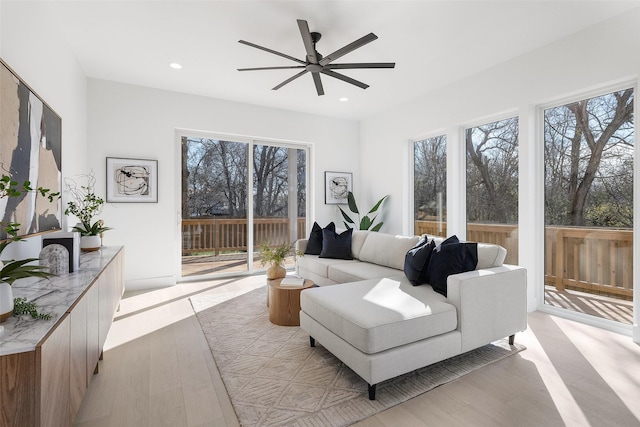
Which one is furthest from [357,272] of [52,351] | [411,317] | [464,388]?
[52,351]

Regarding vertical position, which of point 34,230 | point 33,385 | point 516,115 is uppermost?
point 516,115

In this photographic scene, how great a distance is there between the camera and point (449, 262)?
241cm

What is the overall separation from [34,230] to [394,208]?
4333mm

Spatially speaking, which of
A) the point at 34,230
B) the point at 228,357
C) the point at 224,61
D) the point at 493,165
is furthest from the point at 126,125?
the point at 493,165

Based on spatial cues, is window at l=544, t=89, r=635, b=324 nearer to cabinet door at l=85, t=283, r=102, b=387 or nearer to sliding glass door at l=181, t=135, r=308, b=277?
sliding glass door at l=181, t=135, r=308, b=277

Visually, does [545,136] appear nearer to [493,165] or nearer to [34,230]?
[493,165]

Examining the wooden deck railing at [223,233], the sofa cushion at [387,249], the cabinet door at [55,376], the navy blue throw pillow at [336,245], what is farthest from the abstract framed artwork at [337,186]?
the cabinet door at [55,376]

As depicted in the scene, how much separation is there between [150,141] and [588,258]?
5.17 metres

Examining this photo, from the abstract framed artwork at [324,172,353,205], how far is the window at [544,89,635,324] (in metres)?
3.06

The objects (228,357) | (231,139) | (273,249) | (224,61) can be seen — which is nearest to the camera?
(228,357)

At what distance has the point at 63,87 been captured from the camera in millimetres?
2895

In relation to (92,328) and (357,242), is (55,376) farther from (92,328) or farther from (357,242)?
(357,242)

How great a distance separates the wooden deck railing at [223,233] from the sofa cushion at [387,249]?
184 cm

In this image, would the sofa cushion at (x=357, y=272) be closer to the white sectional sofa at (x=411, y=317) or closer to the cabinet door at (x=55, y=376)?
the white sectional sofa at (x=411, y=317)
